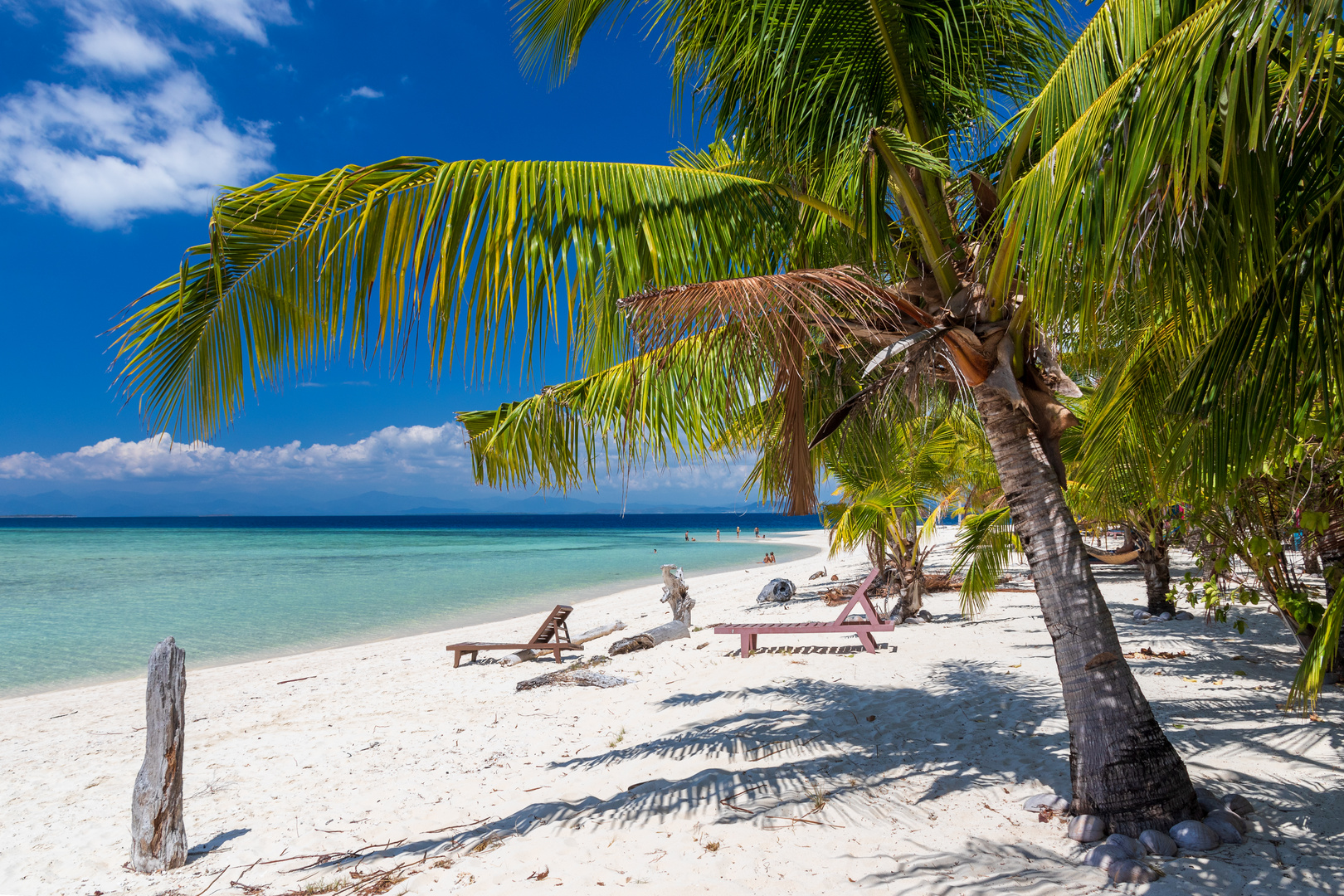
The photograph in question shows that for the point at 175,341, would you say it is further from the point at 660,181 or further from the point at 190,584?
the point at 190,584

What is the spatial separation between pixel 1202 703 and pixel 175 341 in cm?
674

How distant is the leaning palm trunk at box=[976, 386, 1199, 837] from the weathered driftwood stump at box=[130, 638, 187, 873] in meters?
4.79

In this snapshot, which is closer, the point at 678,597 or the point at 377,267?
the point at 377,267

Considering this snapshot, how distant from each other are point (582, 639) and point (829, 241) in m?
8.70


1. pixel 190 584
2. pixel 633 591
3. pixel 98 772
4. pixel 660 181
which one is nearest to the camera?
pixel 660 181

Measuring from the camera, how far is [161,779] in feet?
13.7

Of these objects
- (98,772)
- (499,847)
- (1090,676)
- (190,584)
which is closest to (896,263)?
(1090,676)

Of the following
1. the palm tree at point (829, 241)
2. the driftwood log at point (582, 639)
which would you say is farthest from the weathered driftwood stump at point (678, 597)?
the palm tree at point (829, 241)

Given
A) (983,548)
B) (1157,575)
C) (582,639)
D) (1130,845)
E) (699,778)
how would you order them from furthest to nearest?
(582,639) → (1157,575) → (983,548) → (699,778) → (1130,845)

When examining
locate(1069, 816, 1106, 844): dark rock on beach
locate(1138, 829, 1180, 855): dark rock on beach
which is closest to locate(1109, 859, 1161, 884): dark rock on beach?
locate(1138, 829, 1180, 855): dark rock on beach

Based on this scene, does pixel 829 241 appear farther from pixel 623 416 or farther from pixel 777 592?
pixel 777 592

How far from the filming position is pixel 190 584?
84.1ft

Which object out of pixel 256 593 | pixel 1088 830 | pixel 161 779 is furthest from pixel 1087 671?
pixel 256 593

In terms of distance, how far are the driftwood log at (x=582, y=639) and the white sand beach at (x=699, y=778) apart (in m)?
1.10
